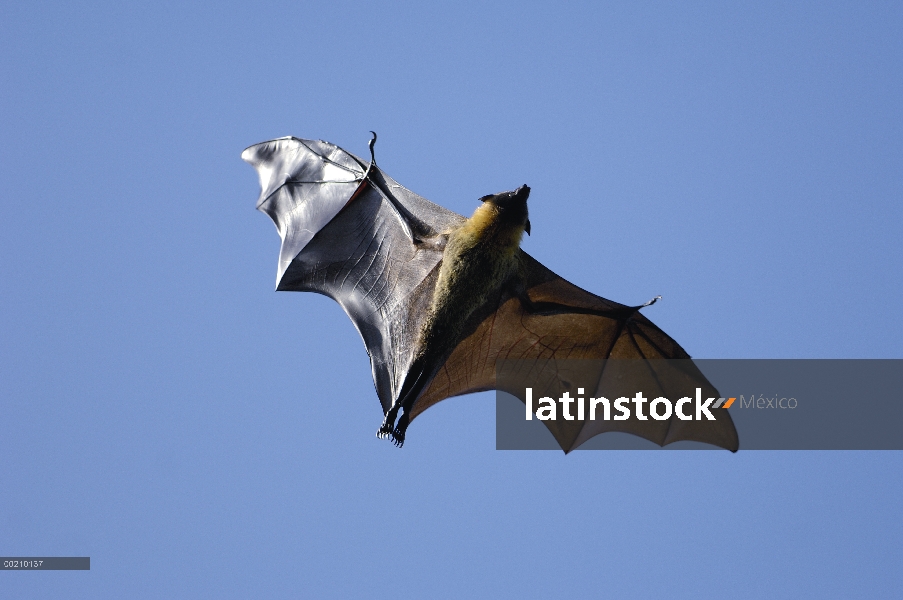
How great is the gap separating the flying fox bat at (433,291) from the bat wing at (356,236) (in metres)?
0.01

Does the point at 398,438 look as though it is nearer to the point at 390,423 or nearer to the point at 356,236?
the point at 390,423

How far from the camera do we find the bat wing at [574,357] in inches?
303

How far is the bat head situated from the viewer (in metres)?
7.27

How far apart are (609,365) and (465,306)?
64.9 inches

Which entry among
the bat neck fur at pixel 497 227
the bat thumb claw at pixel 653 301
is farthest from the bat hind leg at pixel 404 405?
the bat thumb claw at pixel 653 301

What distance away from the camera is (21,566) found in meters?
8.00

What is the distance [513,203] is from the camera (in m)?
7.29

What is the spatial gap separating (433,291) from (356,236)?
1.10 m

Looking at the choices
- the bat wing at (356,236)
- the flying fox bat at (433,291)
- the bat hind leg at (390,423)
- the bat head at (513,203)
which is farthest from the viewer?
the bat wing at (356,236)

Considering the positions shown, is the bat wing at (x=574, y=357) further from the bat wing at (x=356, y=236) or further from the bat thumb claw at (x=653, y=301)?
the bat wing at (x=356, y=236)

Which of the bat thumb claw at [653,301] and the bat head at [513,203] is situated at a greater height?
the bat head at [513,203]

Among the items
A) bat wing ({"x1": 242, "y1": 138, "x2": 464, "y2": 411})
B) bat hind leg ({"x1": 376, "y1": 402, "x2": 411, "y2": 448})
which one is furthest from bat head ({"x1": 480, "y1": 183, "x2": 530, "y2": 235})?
bat hind leg ({"x1": 376, "y1": 402, "x2": 411, "y2": 448})

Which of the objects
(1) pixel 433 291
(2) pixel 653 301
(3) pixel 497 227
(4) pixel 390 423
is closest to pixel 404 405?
(4) pixel 390 423

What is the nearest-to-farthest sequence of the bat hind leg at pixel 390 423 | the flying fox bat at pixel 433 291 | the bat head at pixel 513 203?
the bat hind leg at pixel 390 423 < the bat head at pixel 513 203 < the flying fox bat at pixel 433 291
